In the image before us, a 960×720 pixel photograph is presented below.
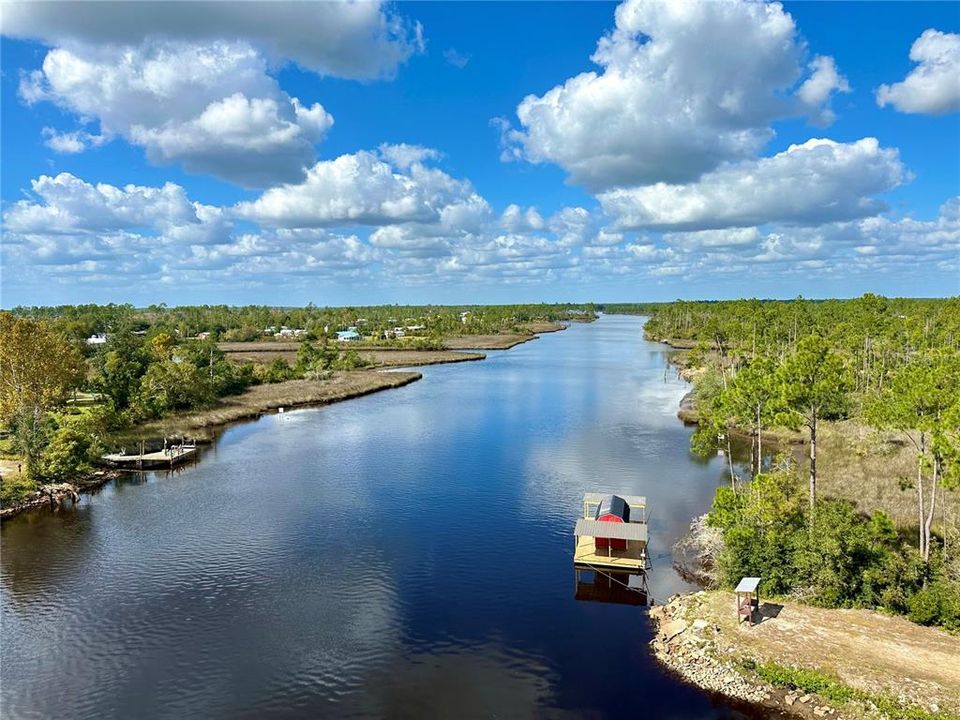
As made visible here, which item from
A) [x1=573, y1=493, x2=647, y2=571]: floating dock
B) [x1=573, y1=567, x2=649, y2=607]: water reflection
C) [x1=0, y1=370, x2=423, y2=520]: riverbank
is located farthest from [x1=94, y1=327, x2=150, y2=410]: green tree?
[x1=573, y1=567, x2=649, y2=607]: water reflection

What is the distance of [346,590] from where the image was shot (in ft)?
119

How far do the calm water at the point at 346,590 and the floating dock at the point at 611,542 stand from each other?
1519mm

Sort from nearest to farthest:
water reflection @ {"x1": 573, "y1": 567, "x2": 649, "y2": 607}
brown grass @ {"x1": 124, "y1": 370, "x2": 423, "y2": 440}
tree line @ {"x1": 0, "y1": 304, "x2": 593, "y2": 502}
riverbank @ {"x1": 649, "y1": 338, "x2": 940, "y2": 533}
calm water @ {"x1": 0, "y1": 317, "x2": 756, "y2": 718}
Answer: calm water @ {"x1": 0, "y1": 317, "x2": 756, "y2": 718}, water reflection @ {"x1": 573, "y1": 567, "x2": 649, "y2": 607}, riverbank @ {"x1": 649, "y1": 338, "x2": 940, "y2": 533}, tree line @ {"x1": 0, "y1": 304, "x2": 593, "y2": 502}, brown grass @ {"x1": 124, "y1": 370, "x2": 423, "y2": 440}

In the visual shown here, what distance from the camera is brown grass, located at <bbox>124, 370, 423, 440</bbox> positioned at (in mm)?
80156

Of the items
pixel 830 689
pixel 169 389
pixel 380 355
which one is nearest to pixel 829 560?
pixel 830 689

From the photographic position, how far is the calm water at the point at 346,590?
2733 cm

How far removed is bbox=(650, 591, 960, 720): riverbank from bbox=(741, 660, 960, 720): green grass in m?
0.03

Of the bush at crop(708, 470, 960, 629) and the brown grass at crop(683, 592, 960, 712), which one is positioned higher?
the bush at crop(708, 470, 960, 629)

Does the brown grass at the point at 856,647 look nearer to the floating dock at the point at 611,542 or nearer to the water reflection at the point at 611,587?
the water reflection at the point at 611,587

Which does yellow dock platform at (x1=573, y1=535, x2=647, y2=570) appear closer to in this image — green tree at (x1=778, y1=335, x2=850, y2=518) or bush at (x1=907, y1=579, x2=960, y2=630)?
green tree at (x1=778, y1=335, x2=850, y2=518)

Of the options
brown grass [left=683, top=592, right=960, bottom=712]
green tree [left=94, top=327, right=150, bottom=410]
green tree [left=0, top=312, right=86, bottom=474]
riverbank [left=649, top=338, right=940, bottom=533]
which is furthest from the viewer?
green tree [left=94, top=327, right=150, bottom=410]

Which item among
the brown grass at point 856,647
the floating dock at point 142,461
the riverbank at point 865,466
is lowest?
the brown grass at point 856,647

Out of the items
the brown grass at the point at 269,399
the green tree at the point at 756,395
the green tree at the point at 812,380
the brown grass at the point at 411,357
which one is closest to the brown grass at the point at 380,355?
the brown grass at the point at 411,357

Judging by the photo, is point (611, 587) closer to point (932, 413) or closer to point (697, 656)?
point (697, 656)
